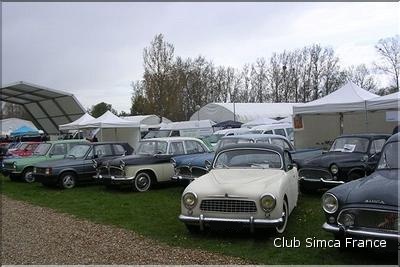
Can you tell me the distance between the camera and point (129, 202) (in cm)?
1179

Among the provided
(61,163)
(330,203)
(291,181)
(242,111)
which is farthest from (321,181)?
Result: (242,111)

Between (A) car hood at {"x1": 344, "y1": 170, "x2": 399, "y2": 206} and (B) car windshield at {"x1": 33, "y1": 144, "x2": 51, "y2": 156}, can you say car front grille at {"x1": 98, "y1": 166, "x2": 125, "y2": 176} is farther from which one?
(A) car hood at {"x1": 344, "y1": 170, "x2": 399, "y2": 206}

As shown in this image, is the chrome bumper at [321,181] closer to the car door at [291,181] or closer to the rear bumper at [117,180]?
the car door at [291,181]

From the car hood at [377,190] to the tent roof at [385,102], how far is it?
9265 mm

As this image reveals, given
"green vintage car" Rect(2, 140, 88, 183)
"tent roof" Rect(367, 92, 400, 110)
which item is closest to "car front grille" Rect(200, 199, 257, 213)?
"tent roof" Rect(367, 92, 400, 110)

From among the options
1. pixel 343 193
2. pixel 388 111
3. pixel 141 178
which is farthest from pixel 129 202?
pixel 388 111

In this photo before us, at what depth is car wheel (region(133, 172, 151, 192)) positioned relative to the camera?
1352 cm

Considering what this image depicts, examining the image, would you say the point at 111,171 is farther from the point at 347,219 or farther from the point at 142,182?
the point at 347,219

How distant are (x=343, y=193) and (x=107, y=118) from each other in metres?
22.3

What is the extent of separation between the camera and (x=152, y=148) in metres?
14.4

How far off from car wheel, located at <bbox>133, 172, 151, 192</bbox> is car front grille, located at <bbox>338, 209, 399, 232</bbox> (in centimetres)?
854

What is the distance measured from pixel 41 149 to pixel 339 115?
13809 millimetres

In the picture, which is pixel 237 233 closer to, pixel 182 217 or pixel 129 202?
pixel 182 217

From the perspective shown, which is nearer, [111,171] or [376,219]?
[376,219]
